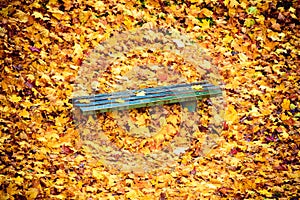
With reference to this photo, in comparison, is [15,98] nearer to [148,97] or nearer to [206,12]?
[148,97]

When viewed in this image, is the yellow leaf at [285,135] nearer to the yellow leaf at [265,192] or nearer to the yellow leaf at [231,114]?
the yellow leaf at [231,114]

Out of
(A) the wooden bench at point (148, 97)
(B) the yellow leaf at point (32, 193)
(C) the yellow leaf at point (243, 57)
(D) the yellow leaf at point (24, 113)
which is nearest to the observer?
(B) the yellow leaf at point (32, 193)

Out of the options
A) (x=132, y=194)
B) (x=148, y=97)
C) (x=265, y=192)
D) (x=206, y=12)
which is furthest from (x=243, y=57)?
(x=132, y=194)

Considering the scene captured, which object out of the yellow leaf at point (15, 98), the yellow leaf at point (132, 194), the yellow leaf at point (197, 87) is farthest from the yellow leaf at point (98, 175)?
the yellow leaf at point (197, 87)

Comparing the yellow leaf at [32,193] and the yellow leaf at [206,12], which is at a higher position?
the yellow leaf at [206,12]

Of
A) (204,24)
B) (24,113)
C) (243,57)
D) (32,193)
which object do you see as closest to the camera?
(32,193)

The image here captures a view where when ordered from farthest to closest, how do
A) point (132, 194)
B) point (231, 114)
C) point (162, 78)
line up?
point (162, 78) → point (231, 114) → point (132, 194)
